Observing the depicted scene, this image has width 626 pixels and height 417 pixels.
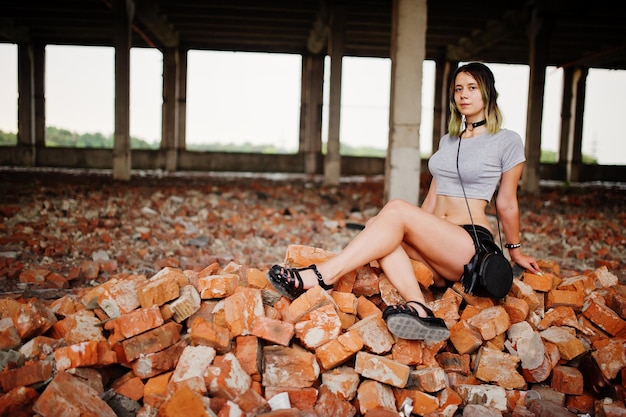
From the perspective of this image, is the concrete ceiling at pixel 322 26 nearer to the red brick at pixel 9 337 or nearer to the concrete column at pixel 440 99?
the concrete column at pixel 440 99

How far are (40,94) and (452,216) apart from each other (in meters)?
20.6

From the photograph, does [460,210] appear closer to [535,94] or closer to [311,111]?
[535,94]

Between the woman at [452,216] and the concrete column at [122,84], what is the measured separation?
34.5 feet

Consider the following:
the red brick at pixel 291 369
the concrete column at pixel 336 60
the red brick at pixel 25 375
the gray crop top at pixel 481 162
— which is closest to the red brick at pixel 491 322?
the gray crop top at pixel 481 162

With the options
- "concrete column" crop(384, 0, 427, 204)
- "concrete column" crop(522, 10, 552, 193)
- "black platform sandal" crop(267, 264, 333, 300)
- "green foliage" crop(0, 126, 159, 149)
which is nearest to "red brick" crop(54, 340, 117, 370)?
"black platform sandal" crop(267, 264, 333, 300)

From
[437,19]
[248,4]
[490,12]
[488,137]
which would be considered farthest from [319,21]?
[488,137]

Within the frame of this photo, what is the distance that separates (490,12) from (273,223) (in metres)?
10.3

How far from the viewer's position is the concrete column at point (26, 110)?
18.5 meters

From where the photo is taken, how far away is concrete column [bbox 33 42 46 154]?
18.7 meters

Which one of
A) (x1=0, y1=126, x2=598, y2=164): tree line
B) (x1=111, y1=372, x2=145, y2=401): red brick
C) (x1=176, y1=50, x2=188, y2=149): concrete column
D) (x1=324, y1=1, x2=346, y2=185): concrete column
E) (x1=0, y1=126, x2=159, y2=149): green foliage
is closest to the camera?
(x1=111, y1=372, x2=145, y2=401): red brick

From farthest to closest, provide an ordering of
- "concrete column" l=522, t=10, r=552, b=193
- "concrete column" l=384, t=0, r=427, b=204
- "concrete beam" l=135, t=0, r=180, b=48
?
"concrete beam" l=135, t=0, r=180, b=48
"concrete column" l=522, t=10, r=552, b=193
"concrete column" l=384, t=0, r=427, b=204

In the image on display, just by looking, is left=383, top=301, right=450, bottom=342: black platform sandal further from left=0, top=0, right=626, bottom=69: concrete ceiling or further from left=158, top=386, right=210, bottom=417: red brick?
left=0, top=0, right=626, bottom=69: concrete ceiling

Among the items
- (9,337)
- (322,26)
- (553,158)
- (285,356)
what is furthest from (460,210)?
(553,158)

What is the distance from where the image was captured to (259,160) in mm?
20141
